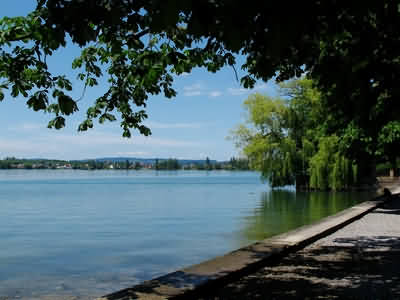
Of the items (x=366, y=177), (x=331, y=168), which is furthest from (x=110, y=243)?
(x=366, y=177)

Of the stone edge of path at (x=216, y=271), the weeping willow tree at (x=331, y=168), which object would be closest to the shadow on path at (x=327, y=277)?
the stone edge of path at (x=216, y=271)

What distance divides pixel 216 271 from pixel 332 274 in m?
1.64

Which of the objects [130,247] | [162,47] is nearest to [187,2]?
[162,47]

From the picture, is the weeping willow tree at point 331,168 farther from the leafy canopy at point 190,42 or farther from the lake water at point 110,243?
the leafy canopy at point 190,42

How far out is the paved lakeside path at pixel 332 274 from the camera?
6.17m

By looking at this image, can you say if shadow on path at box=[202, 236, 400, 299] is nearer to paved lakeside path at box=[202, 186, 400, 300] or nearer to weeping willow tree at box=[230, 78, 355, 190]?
paved lakeside path at box=[202, 186, 400, 300]

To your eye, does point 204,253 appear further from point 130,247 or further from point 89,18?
point 89,18

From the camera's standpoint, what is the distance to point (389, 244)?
995 cm

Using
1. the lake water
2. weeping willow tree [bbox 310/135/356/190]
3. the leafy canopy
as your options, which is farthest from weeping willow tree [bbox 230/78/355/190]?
the leafy canopy

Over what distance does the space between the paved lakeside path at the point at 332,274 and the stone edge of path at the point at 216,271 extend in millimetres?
129

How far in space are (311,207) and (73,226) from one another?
13.7 m

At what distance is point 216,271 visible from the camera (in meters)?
6.95

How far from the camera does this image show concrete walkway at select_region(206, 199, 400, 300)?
6.17 m

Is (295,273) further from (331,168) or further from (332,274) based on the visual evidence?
(331,168)
